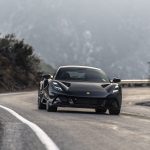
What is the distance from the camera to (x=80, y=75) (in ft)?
68.1

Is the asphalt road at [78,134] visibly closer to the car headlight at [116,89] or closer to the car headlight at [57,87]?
the car headlight at [57,87]

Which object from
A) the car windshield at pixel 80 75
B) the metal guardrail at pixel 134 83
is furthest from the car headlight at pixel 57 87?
the metal guardrail at pixel 134 83

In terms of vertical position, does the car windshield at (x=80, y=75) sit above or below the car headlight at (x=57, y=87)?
above

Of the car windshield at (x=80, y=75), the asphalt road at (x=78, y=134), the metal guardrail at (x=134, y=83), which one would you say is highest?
the car windshield at (x=80, y=75)

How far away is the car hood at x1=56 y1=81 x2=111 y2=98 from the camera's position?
19312 mm

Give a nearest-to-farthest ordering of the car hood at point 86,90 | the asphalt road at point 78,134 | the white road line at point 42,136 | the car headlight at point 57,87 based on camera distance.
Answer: the white road line at point 42,136 < the asphalt road at point 78,134 < the car hood at point 86,90 < the car headlight at point 57,87

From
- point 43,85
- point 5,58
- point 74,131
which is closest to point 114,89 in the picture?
point 43,85

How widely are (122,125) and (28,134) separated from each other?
122 inches

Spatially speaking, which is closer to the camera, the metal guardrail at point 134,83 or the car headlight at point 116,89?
the car headlight at point 116,89

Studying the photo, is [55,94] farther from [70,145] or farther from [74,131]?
[70,145]

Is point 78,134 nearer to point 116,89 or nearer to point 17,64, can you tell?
point 116,89

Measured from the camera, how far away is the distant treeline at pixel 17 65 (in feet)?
165

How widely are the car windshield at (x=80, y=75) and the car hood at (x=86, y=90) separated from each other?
30.4 inches

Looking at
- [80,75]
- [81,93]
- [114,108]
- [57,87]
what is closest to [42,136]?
[81,93]
